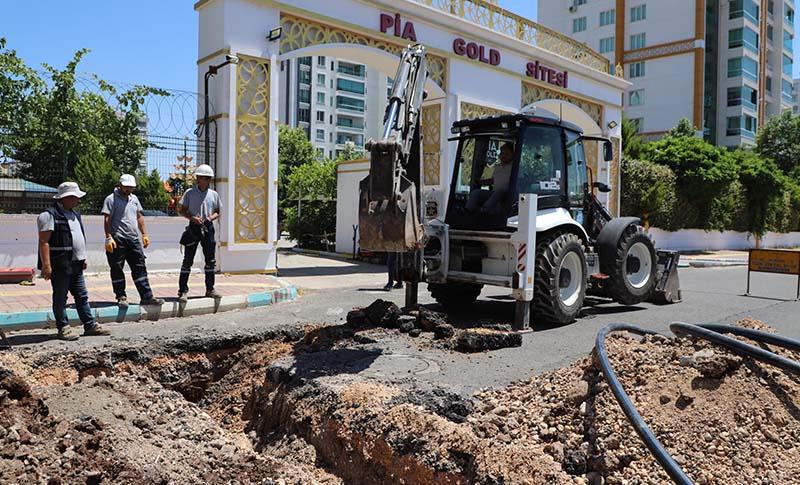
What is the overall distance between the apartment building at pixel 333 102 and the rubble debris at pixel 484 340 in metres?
65.8

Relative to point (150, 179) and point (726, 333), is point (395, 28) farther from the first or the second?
point (726, 333)

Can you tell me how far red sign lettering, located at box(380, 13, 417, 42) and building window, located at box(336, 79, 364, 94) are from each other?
63157 mm

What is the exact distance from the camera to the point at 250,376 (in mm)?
5855

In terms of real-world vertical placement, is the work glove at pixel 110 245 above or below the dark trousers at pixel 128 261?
above

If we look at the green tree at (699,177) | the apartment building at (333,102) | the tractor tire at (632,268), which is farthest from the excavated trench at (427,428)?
the apartment building at (333,102)

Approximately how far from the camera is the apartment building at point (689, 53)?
161 feet

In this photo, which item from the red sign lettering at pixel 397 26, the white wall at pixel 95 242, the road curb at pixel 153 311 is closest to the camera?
the road curb at pixel 153 311

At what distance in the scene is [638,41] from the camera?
51.5 meters

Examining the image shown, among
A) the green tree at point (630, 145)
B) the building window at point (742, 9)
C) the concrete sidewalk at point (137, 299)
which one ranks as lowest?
the concrete sidewalk at point (137, 299)

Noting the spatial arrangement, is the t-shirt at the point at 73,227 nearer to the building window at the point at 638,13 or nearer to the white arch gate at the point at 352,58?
the white arch gate at the point at 352,58

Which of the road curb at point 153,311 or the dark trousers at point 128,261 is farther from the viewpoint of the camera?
the dark trousers at point 128,261

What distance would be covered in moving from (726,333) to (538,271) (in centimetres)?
291

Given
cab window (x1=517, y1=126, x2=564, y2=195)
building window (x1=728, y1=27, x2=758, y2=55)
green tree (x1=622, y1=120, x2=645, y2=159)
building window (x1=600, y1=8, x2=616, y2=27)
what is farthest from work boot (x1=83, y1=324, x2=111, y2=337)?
building window (x1=728, y1=27, x2=758, y2=55)

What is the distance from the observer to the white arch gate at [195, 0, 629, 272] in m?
11.9
